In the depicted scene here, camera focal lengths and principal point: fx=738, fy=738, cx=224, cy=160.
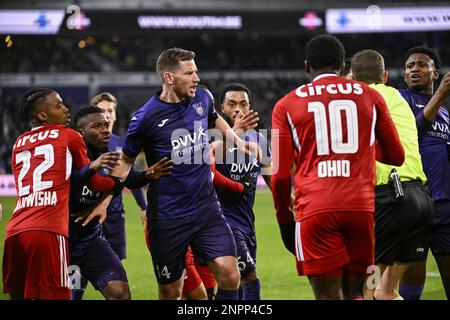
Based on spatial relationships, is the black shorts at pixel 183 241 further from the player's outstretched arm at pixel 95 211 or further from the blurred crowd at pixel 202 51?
the blurred crowd at pixel 202 51

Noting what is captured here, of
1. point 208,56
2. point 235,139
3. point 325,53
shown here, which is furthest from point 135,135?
point 208,56

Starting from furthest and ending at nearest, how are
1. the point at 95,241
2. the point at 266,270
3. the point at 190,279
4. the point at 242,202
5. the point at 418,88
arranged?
the point at 266,270, the point at 242,202, the point at 190,279, the point at 418,88, the point at 95,241

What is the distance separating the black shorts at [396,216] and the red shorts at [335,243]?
104 cm

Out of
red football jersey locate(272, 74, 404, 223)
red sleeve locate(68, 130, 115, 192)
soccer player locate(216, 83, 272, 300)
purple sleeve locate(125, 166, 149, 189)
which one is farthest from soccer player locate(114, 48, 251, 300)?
red football jersey locate(272, 74, 404, 223)

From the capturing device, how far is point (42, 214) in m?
6.07

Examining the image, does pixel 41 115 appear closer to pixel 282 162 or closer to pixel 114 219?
pixel 282 162

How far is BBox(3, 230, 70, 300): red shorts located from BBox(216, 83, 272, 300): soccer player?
7.67ft

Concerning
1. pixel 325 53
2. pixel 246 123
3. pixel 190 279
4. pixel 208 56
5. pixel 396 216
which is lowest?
pixel 190 279

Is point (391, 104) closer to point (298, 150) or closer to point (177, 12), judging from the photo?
point (298, 150)

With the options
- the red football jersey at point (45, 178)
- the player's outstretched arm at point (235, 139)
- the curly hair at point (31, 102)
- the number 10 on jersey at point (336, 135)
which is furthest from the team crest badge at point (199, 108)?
the number 10 on jersey at point (336, 135)

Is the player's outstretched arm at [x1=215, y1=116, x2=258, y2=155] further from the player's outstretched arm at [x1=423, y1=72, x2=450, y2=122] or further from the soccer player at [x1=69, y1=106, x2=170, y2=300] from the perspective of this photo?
the player's outstretched arm at [x1=423, y1=72, x2=450, y2=122]

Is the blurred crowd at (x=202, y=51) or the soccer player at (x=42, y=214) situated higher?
the blurred crowd at (x=202, y=51)

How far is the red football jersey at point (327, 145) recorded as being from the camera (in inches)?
205

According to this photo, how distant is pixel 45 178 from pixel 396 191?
2.94 metres
